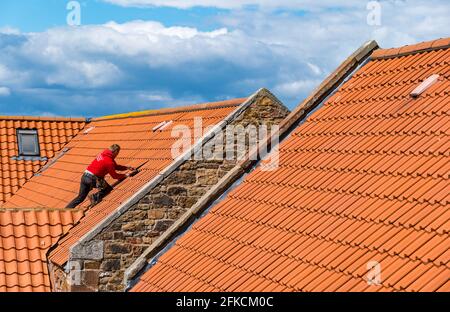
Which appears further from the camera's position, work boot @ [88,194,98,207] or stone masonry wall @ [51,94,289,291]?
work boot @ [88,194,98,207]

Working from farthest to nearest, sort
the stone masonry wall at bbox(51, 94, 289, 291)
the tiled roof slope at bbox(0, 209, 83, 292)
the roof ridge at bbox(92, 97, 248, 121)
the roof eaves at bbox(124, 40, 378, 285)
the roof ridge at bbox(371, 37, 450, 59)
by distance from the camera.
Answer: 1. the roof ridge at bbox(92, 97, 248, 121)
2. the tiled roof slope at bbox(0, 209, 83, 292)
3. the stone masonry wall at bbox(51, 94, 289, 291)
4. the roof eaves at bbox(124, 40, 378, 285)
5. the roof ridge at bbox(371, 37, 450, 59)

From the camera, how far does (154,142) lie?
17141mm

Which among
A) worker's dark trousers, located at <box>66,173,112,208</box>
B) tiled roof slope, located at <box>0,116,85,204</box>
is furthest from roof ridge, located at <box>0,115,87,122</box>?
worker's dark trousers, located at <box>66,173,112,208</box>

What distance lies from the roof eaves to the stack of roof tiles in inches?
86.1

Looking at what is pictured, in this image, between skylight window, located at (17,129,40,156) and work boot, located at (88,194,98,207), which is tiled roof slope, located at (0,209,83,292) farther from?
skylight window, located at (17,129,40,156)

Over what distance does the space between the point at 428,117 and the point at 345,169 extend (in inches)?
47.0

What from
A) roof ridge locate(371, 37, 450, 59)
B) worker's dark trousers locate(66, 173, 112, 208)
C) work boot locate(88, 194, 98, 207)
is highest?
roof ridge locate(371, 37, 450, 59)

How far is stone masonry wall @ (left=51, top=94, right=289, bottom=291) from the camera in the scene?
12875 millimetres

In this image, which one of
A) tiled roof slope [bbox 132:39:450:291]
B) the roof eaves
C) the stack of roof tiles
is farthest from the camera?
the stack of roof tiles

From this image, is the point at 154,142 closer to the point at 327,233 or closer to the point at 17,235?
the point at 17,235

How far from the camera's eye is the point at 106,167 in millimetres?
16188
